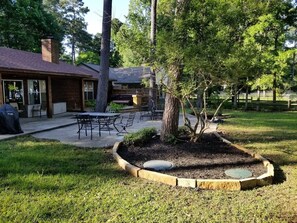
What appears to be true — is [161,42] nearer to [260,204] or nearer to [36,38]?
[260,204]

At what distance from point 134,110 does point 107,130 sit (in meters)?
8.37

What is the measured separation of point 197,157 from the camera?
5344mm

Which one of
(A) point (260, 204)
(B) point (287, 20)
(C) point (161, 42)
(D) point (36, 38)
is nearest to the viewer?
(A) point (260, 204)

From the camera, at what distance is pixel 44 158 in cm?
547

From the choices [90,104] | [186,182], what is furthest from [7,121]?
[90,104]

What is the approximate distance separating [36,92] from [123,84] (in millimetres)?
12787

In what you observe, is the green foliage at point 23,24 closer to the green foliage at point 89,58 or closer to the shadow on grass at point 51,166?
the green foliage at point 89,58

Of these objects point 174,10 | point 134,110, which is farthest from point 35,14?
point 174,10

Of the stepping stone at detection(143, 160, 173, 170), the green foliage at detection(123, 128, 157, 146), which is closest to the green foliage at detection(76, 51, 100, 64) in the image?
the green foliage at detection(123, 128, 157, 146)

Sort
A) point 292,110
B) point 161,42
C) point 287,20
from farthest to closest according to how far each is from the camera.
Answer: point 287,20 < point 292,110 < point 161,42

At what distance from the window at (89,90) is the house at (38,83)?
8.96 ft

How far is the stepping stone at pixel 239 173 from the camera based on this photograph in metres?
4.29

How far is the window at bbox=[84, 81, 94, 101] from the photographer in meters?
19.7

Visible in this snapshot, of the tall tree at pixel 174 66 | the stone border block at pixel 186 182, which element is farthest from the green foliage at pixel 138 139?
the stone border block at pixel 186 182
